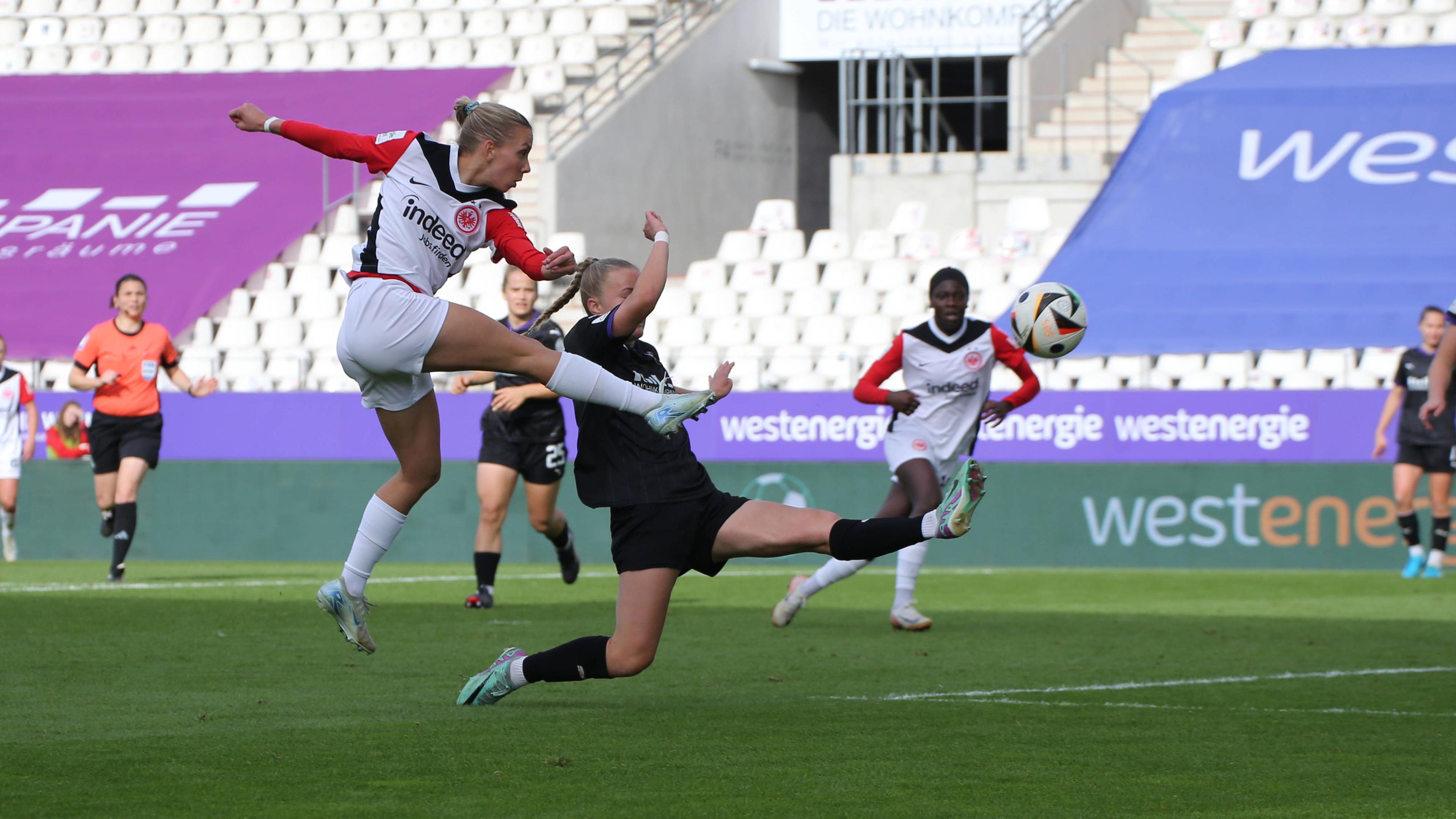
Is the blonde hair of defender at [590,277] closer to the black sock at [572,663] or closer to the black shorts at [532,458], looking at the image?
the black sock at [572,663]

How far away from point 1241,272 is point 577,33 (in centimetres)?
1195

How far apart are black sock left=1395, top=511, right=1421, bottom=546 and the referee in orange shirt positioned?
9304mm

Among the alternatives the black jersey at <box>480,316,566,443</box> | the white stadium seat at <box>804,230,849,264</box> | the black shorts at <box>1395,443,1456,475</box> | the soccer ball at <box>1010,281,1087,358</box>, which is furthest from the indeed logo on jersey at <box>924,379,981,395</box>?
the white stadium seat at <box>804,230,849,264</box>

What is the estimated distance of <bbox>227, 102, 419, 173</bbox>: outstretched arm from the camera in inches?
255

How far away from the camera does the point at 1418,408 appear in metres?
14.8

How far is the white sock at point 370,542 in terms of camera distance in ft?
22.5

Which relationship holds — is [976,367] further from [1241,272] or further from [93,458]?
[1241,272]

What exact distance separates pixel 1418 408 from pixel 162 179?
59.8 ft

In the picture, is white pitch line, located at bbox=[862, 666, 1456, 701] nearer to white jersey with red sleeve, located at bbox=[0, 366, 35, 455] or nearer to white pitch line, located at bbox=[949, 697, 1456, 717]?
white pitch line, located at bbox=[949, 697, 1456, 717]

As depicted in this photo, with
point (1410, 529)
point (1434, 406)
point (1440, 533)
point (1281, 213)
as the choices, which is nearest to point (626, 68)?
point (1281, 213)

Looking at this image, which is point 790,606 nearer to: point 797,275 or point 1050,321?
point 1050,321

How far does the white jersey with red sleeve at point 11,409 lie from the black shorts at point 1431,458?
38.2ft

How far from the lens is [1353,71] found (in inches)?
880

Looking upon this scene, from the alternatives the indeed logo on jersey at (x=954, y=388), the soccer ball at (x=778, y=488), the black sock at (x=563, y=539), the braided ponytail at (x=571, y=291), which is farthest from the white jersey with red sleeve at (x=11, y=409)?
the braided ponytail at (x=571, y=291)
